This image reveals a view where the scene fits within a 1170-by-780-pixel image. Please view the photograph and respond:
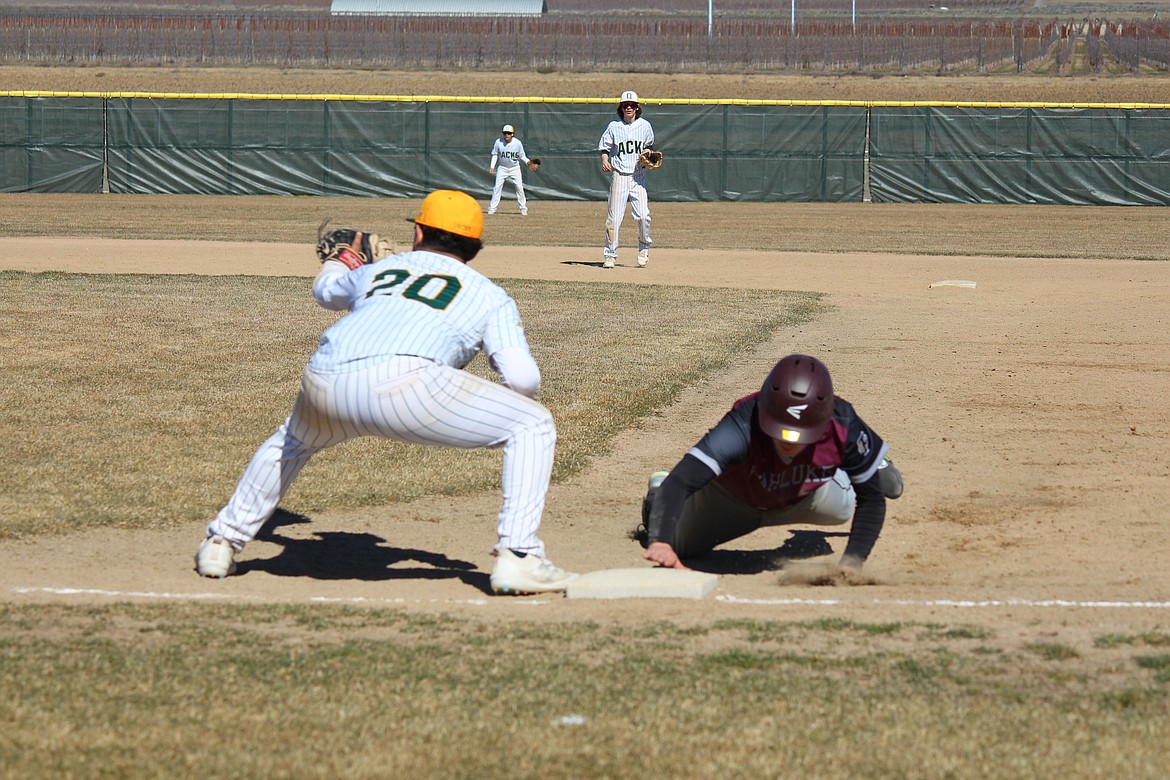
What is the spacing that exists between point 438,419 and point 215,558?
1077 millimetres

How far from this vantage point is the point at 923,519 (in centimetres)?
642

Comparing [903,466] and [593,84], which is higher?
[593,84]

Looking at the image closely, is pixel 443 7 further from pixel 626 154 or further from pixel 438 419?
pixel 438 419

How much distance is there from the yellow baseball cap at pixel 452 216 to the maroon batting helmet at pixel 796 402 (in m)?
1.18

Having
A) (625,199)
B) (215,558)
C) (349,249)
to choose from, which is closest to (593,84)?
(625,199)

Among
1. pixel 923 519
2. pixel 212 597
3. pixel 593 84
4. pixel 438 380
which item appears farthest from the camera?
pixel 593 84

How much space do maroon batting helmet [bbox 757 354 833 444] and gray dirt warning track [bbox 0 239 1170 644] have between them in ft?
1.95

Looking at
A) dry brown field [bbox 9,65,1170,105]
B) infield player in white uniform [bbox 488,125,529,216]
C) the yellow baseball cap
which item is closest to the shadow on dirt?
the yellow baseball cap

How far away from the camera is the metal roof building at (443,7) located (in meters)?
64.6

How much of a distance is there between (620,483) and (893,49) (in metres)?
53.5

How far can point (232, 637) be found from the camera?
4.31 m

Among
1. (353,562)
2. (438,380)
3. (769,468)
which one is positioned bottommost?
(353,562)

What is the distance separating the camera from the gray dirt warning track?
4875 mm

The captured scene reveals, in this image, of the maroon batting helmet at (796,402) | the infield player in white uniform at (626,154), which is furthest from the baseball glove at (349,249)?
the infield player in white uniform at (626,154)
